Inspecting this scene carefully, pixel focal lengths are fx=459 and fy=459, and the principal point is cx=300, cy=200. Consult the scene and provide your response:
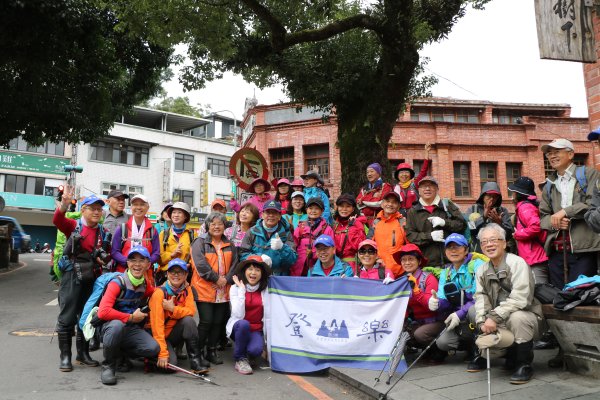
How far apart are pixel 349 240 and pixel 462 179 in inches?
795

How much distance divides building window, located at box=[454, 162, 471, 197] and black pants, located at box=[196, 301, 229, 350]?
70.0ft

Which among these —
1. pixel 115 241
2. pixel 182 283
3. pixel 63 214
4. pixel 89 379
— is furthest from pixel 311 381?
pixel 63 214

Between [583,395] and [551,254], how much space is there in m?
1.88

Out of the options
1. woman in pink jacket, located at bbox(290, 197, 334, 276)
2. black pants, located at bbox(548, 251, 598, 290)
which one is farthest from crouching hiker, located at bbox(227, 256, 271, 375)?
black pants, located at bbox(548, 251, 598, 290)

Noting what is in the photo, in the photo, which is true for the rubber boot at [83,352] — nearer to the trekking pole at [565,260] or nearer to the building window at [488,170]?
the trekking pole at [565,260]

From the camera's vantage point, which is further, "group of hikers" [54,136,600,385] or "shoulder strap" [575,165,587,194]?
"shoulder strap" [575,165,587,194]

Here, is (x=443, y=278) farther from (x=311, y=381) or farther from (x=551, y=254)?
(x=311, y=381)

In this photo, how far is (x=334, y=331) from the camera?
18.2 feet

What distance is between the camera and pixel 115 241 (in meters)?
5.82

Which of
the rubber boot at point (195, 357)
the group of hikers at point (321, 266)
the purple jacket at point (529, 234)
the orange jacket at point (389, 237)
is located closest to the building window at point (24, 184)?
the group of hikers at point (321, 266)

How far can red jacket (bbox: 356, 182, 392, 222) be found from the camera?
24.6 ft

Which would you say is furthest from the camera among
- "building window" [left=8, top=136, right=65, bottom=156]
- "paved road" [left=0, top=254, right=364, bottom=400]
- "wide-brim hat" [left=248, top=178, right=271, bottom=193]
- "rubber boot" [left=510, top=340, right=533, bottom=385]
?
"building window" [left=8, top=136, right=65, bottom=156]

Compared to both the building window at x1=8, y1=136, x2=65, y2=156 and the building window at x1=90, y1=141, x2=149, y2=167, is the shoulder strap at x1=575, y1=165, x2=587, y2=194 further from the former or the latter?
the building window at x1=8, y1=136, x2=65, y2=156

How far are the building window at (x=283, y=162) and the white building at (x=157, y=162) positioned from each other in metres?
15.2
